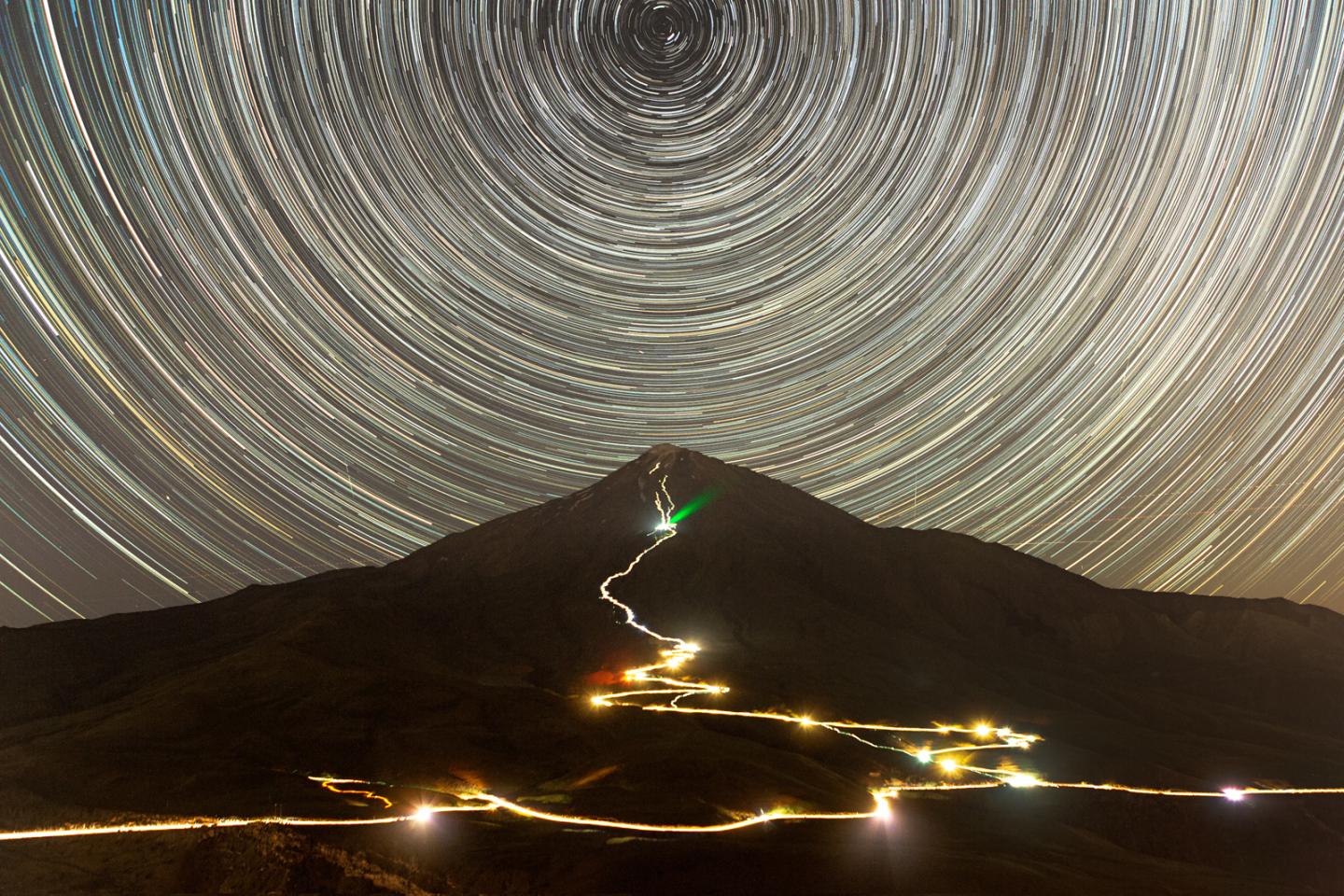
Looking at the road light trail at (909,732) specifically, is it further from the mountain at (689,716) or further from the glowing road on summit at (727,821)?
the mountain at (689,716)

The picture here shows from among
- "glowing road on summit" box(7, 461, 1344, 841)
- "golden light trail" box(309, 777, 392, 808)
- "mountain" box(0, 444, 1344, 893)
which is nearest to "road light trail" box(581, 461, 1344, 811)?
"glowing road on summit" box(7, 461, 1344, 841)

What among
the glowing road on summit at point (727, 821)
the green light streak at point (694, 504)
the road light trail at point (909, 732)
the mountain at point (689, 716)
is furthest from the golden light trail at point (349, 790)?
the green light streak at point (694, 504)

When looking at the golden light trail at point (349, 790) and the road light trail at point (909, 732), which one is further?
the road light trail at point (909, 732)

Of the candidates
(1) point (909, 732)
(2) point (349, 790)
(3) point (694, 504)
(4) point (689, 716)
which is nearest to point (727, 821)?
(2) point (349, 790)

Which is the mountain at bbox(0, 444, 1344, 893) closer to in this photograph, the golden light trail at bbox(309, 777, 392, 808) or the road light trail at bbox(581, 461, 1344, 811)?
the golden light trail at bbox(309, 777, 392, 808)

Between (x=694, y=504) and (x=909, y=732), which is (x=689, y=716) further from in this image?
(x=694, y=504)

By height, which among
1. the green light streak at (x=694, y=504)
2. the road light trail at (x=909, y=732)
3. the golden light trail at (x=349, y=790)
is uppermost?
the green light streak at (x=694, y=504)
